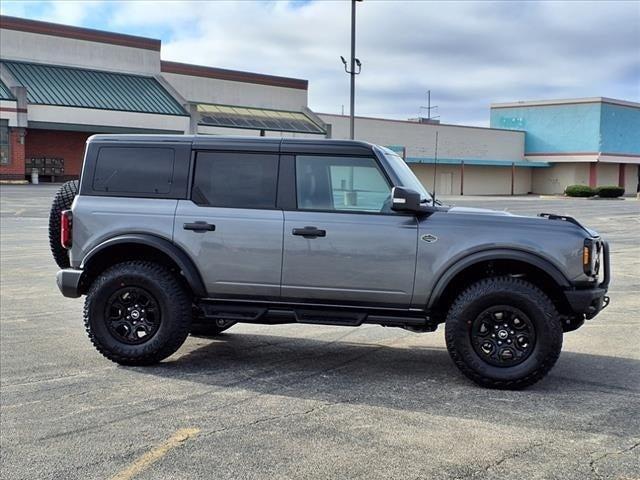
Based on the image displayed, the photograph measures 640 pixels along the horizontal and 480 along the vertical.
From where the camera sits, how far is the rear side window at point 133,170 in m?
6.37

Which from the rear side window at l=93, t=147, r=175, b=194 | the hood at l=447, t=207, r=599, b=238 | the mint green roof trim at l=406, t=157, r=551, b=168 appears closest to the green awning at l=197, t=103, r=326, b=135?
the mint green roof trim at l=406, t=157, r=551, b=168

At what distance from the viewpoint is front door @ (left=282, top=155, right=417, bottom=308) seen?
19.2 ft

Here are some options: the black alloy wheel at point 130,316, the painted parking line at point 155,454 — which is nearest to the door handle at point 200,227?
the black alloy wheel at point 130,316

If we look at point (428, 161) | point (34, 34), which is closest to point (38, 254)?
point (34, 34)

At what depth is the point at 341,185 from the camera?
613cm

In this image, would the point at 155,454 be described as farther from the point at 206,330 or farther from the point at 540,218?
the point at 540,218

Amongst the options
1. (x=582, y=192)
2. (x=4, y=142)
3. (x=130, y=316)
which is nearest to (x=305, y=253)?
(x=130, y=316)

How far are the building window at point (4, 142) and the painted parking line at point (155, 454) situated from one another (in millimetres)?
41167

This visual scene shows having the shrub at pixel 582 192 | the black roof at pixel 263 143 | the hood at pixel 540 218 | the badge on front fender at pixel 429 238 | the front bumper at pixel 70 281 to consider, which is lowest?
the front bumper at pixel 70 281

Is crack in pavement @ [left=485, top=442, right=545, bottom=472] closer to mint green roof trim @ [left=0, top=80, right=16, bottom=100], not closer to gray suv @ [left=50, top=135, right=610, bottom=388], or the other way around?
gray suv @ [left=50, top=135, right=610, bottom=388]

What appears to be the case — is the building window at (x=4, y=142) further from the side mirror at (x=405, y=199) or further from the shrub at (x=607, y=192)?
the shrub at (x=607, y=192)

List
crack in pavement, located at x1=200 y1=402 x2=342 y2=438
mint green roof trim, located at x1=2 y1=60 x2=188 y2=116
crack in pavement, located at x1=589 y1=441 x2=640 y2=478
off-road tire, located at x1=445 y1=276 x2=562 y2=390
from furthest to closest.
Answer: mint green roof trim, located at x1=2 y1=60 x2=188 y2=116, off-road tire, located at x1=445 y1=276 x2=562 y2=390, crack in pavement, located at x1=200 y1=402 x2=342 y2=438, crack in pavement, located at x1=589 y1=441 x2=640 y2=478

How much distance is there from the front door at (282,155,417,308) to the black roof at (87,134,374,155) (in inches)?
3.9

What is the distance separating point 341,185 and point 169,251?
64.0 inches
